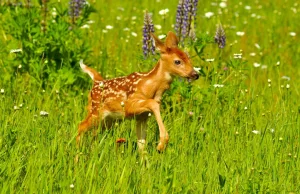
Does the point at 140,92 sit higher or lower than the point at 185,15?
lower

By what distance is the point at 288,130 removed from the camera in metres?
7.60

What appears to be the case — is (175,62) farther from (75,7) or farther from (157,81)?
(75,7)

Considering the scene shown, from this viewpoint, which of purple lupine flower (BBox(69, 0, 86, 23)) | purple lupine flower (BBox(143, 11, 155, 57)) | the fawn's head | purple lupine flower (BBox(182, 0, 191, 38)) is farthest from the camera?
purple lupine flower (BBox(69, 0, 86, 23))

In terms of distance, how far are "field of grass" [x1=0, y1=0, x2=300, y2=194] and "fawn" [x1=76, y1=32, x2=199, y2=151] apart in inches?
7.5

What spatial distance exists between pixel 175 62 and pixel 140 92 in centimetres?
41

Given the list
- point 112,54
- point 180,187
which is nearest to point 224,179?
point 180,187

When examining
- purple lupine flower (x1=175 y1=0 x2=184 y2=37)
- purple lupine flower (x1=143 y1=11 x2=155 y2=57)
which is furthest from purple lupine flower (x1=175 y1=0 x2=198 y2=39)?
purple lupine flower (x1=143 y1=11 x2=155 y2=57)

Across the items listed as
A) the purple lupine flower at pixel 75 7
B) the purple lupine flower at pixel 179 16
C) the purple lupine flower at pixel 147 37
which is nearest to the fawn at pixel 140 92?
the purple lupine flower at pixel 147 37

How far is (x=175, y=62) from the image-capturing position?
686 centimetres

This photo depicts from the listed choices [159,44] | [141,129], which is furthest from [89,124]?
[159,44]

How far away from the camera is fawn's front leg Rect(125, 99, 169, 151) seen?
21.1 ft

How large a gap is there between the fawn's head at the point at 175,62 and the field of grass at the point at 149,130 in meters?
0.69

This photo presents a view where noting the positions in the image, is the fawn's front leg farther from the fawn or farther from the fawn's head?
the fawn's head

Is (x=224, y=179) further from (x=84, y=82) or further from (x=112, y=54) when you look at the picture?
(x=112, y=54)
